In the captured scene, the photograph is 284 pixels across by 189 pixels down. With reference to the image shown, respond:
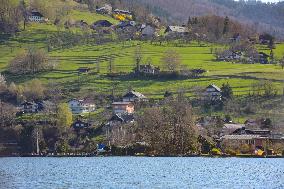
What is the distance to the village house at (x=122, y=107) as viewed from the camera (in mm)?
122688

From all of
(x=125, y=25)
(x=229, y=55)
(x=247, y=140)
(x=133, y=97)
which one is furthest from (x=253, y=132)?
(x=125, y=25)

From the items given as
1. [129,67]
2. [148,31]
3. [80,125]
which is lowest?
[80,125]

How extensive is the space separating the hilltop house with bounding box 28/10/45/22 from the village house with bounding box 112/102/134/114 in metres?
79.5

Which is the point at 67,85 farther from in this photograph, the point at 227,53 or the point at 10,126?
the point at 227,53

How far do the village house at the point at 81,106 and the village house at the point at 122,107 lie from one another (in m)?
4.74

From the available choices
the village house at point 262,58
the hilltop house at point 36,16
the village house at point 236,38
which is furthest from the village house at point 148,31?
the village house at point 262,58

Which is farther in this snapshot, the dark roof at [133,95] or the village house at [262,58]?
the village house at [262,58]

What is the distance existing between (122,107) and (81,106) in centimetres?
859

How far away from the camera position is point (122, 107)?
124 m

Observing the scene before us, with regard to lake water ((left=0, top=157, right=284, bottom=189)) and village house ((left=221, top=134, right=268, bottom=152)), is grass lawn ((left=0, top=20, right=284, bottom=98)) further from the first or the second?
lake water ((left=0, top=157, right=284, bottom=189))

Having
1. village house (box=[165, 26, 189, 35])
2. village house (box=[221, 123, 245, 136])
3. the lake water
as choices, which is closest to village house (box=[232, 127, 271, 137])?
village house (box=[221, 123, 245, 136])

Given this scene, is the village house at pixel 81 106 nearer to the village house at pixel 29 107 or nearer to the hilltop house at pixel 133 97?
the hilltop house at pixel 133 97

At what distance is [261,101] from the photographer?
395 feet

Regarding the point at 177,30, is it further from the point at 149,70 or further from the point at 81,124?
the point at 81,124
